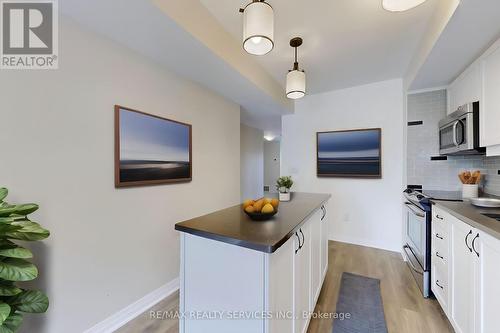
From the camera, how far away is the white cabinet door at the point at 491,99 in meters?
1.71

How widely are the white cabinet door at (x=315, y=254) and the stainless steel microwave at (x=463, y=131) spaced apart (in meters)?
1.50

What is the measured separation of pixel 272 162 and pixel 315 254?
6.48m

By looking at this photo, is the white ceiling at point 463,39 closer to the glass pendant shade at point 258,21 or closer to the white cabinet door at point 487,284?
the glass pendant shade at point 258,21

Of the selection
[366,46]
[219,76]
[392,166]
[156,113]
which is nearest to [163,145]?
[156,113]

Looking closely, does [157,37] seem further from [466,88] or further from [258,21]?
[466,88]

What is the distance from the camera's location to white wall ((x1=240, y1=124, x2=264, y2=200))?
18.0 ft

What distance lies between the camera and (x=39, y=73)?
139cm

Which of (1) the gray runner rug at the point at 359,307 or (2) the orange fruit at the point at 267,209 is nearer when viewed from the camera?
(2) the orange fruit at the point at 267,209

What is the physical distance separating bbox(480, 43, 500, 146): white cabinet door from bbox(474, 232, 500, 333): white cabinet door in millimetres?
978

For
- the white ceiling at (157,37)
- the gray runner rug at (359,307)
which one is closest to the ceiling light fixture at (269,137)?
the white ceiling at (157,37)

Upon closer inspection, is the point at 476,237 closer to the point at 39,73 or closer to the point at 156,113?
the point at 156,113

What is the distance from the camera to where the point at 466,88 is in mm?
2188

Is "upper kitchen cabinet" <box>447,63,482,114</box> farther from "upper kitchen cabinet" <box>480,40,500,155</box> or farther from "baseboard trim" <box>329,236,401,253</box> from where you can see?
"baseboard trim" <box>329,236,401,253</box>

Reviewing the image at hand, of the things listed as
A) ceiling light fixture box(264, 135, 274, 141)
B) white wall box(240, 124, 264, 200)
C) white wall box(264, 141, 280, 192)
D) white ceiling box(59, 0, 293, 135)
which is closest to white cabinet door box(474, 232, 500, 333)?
white ceiling box(59, 0, 293, 135)
